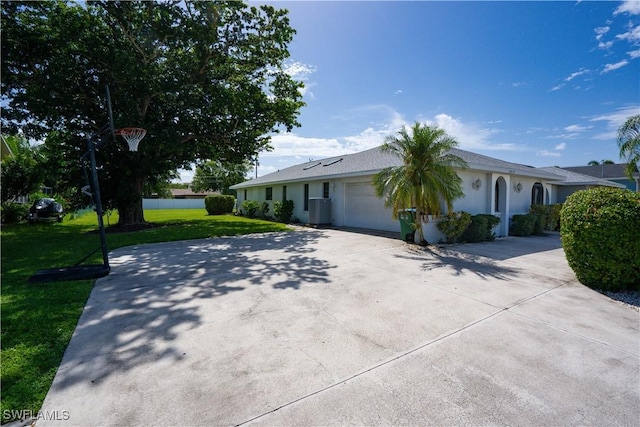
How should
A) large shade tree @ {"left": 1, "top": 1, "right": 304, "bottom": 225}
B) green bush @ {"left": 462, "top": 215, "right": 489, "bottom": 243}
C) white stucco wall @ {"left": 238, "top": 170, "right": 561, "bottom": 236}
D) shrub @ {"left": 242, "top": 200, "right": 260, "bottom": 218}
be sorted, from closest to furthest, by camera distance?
1. green bush @ {"left": 462, "top": 215, "right": 489, "bottom": 243}
2. large shade tree @ {"left": 1, "top": 1, "right": 304, "bottom": 225}
3. white stucco wall @ {"left": 238, "top": 170, "right": 561, "bottom": 236}
4. shrub @ {"left": 242, "top": 200, "right": 260, "bottom": 218}

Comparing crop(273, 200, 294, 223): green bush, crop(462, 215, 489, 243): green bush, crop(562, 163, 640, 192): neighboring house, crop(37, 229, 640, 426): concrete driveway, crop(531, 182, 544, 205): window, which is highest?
crop(562, 163, 640, 192): neighboring house

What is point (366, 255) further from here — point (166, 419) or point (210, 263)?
point (166, 419)

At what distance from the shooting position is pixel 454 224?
1015 cm

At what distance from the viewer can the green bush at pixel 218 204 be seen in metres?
26.4

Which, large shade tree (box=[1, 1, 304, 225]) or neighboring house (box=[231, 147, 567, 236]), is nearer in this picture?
large shade tree (box=[1, 1, 304, 225])

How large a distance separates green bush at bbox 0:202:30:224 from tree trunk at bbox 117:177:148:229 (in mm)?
8616

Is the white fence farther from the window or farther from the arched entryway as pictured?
the window

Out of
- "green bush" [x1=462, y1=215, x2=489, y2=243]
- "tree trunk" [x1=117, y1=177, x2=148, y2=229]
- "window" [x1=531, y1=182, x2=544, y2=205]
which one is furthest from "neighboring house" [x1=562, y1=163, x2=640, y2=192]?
"tree trunk" [x1=117, y1=177, x2=148, y2=229]

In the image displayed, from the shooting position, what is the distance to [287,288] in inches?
210

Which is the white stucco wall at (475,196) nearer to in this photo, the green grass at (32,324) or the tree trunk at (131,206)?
the tree trunk at (131,206)

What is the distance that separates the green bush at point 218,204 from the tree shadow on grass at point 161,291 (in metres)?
17.2

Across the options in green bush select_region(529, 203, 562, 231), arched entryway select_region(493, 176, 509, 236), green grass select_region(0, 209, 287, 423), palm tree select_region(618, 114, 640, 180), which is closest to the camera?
green grass select_region(0, 209, 287, 423)

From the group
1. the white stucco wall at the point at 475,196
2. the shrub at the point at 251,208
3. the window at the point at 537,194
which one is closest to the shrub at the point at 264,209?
the shrub at the point at 251,208

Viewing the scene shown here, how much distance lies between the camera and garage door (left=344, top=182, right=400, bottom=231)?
43.8ft
